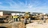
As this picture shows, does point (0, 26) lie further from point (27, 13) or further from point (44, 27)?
point (44, 27)

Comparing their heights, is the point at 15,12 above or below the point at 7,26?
above

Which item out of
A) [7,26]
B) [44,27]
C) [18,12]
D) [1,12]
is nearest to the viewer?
[44,27]

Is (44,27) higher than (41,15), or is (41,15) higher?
(41,15)

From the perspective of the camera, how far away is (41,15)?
346 cm

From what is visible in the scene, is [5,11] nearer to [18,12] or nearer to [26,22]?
[18,12]

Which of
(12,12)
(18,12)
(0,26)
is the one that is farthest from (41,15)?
(0,26)

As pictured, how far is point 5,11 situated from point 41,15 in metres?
1.31

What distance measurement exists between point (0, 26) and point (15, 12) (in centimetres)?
105

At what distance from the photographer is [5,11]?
3.48 metres

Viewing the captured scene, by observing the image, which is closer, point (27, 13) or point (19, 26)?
point (19, 26)

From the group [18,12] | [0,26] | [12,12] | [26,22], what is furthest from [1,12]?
[26,22]

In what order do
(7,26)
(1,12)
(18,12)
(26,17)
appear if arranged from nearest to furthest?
(7,26) → (26,17) → (18,12) → (1,12)

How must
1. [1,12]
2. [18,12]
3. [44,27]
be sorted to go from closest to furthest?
1. [44,27]
2. [18,12]
3. [1,12]

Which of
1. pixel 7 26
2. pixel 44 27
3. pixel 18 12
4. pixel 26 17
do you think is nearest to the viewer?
pixel 44 27
